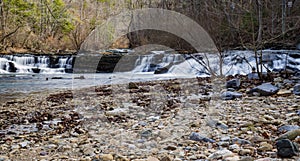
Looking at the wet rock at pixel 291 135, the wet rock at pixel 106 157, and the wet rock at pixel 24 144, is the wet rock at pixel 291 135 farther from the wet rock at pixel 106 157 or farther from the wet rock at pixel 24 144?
the wet rock at pixel 24 144

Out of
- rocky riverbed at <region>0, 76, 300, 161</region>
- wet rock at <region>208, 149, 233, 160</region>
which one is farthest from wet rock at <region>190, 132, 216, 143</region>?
wet rock at <region>208, 149, 233, 160</region>

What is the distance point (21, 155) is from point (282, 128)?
2406 mm

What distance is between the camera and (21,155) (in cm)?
264

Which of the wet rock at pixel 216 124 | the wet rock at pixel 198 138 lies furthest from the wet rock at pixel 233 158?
the wet rock at pixel 216 124

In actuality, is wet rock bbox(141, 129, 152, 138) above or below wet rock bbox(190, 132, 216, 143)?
below

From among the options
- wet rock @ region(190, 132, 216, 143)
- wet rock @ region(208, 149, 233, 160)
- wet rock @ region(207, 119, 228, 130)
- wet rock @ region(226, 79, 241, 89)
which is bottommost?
wet rock @ region(208, 149, 233, 160)

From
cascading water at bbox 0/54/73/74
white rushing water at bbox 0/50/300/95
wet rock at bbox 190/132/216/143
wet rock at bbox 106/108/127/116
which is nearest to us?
wet rock at bbox 190/132/216/143

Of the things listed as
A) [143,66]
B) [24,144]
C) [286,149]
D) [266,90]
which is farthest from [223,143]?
[143,66]

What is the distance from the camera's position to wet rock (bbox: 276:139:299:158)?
2097 mm

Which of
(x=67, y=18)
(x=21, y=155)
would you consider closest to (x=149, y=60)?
(x=21, y=155)

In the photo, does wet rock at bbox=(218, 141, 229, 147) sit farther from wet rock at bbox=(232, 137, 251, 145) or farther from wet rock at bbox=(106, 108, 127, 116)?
wet rock at bbox=(106, 108, 127, 116)

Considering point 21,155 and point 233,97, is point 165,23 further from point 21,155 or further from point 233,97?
point 21,155

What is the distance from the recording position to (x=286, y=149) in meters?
2.12

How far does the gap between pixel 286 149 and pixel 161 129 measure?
1366mm
